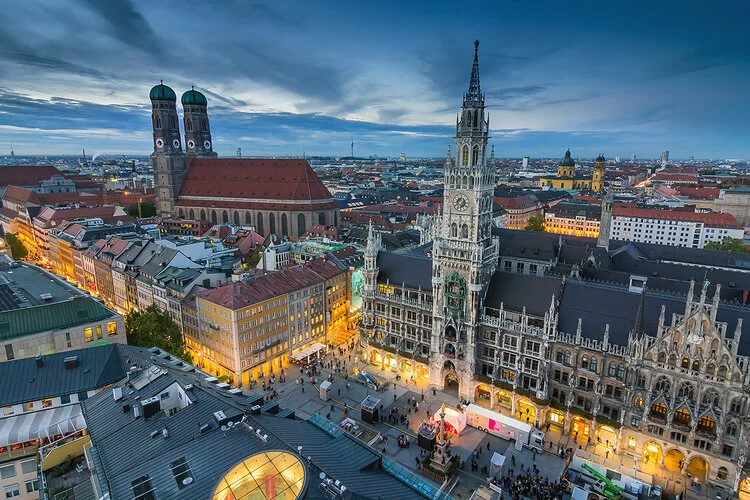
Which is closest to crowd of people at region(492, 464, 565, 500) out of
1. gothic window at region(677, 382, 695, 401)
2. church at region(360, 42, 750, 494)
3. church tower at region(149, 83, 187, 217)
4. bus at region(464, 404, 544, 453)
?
bus at region(464, 404, 544, 453)

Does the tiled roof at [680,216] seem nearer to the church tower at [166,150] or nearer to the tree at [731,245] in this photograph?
the tree at [731,245]

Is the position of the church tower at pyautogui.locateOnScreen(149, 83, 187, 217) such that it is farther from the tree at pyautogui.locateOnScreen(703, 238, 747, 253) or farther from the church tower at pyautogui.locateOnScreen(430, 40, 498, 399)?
the tree at pyautogui.locateOnScreen(703, 238, 747, 253)

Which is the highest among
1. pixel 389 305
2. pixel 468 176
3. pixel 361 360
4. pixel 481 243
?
pixel 468 176

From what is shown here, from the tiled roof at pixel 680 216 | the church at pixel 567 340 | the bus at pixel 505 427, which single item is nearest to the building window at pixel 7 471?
the bus at pixel 505 427

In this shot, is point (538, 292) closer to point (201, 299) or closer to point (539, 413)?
point (539, 413)

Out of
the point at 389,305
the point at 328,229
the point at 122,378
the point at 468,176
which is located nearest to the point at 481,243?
the point at 468,176

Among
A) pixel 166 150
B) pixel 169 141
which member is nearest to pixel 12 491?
pixel 166 150
